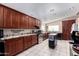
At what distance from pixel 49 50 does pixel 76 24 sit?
1038mm

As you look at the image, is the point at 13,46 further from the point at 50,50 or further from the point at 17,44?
the point at 50,50

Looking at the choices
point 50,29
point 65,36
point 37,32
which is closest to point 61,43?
point 65,36

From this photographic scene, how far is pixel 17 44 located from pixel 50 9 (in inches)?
73.2

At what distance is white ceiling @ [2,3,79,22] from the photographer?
10.5ft

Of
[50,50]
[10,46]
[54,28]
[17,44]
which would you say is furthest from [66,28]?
[17,44]

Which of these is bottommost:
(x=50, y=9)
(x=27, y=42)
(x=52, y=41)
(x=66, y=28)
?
(x=27, y=42)

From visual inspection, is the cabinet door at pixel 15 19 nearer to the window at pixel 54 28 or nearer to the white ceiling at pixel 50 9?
the white ceiling at pixel 50 9

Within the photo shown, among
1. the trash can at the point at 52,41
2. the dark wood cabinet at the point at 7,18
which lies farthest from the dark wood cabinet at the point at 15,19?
the trash can at the point at 52,41

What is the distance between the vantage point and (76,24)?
3271 millimetres

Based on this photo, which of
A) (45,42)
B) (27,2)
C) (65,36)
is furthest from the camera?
(45,42)

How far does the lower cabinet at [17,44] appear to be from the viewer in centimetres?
379

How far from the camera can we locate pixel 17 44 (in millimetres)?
4531

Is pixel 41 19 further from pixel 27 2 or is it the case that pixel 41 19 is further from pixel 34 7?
pixel 27 2

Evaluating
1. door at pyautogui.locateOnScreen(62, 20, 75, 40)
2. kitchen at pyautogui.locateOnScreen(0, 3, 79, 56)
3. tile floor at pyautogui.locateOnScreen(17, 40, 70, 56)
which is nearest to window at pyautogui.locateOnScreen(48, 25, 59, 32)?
kitchen at pyautogui.locateOnScreen(0, 3, 79, 56)
